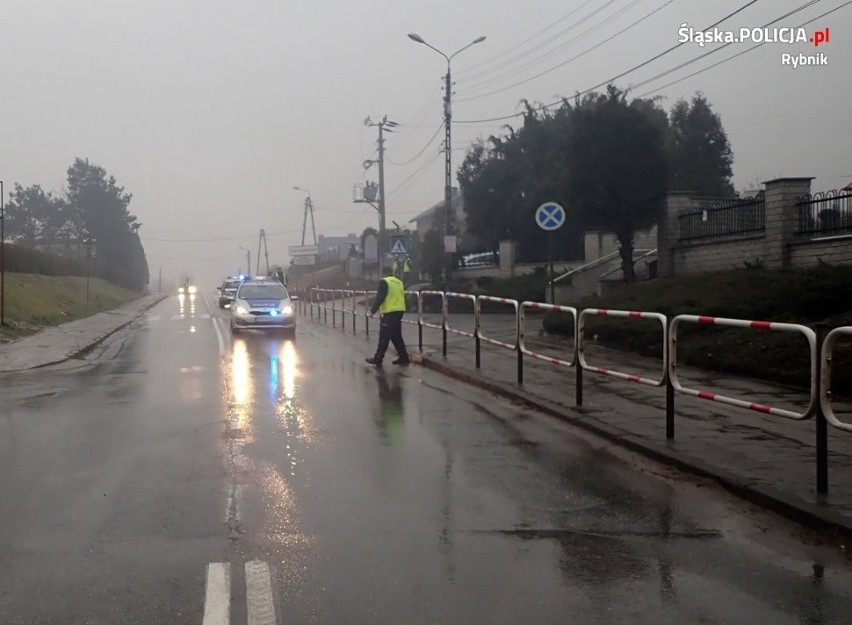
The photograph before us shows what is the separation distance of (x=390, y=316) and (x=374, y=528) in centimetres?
1060

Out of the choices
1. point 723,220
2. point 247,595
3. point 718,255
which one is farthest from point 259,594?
point 723,220

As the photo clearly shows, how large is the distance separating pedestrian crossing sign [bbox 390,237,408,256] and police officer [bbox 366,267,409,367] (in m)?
12.6

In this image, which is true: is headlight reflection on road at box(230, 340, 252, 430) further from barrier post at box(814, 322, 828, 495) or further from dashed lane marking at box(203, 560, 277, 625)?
barrier post at box(814, 322, 828, 495)

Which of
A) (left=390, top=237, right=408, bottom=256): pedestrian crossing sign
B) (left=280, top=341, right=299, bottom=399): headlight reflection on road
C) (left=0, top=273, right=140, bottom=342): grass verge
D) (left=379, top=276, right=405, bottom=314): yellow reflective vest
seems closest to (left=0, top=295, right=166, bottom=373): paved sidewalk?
(left=0, top=273, right=140, bottom=342): grass verge

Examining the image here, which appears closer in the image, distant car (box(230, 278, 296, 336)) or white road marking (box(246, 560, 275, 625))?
white road marking (box(246, 560, 275, 625))

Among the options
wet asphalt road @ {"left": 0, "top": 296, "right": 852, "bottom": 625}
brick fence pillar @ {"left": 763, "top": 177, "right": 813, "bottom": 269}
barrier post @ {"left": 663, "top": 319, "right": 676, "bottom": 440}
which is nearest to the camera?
wet asphalt road @ {"left": 0, "top": 296, "right": 852, "bottom": 625}

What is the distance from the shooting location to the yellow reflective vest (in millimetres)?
16766

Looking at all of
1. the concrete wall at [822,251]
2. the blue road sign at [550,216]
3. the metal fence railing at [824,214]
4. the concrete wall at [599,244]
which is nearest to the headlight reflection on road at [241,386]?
the blue road sign at [550,216]

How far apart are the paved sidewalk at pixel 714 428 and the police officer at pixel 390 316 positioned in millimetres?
1283

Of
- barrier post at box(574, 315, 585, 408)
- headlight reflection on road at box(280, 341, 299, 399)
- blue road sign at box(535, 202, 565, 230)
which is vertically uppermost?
blue road sign at box(535, 202, 565, 230)

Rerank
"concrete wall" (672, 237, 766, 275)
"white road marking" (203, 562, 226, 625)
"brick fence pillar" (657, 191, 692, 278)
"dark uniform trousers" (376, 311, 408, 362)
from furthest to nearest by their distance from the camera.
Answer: "brick fence pillar" (657, 191, 692, 278) → "concrete wall" (672, 237, 766, 275) → "dark uniform trousers" (376, 311, 408, 362) → "white road marking" (203, 562, 226, 625)

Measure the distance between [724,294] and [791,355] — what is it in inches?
168

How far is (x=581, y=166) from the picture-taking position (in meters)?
27.8

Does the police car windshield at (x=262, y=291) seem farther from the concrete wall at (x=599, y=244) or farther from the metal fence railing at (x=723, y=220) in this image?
the concrete wall at (x=599, y=244)
